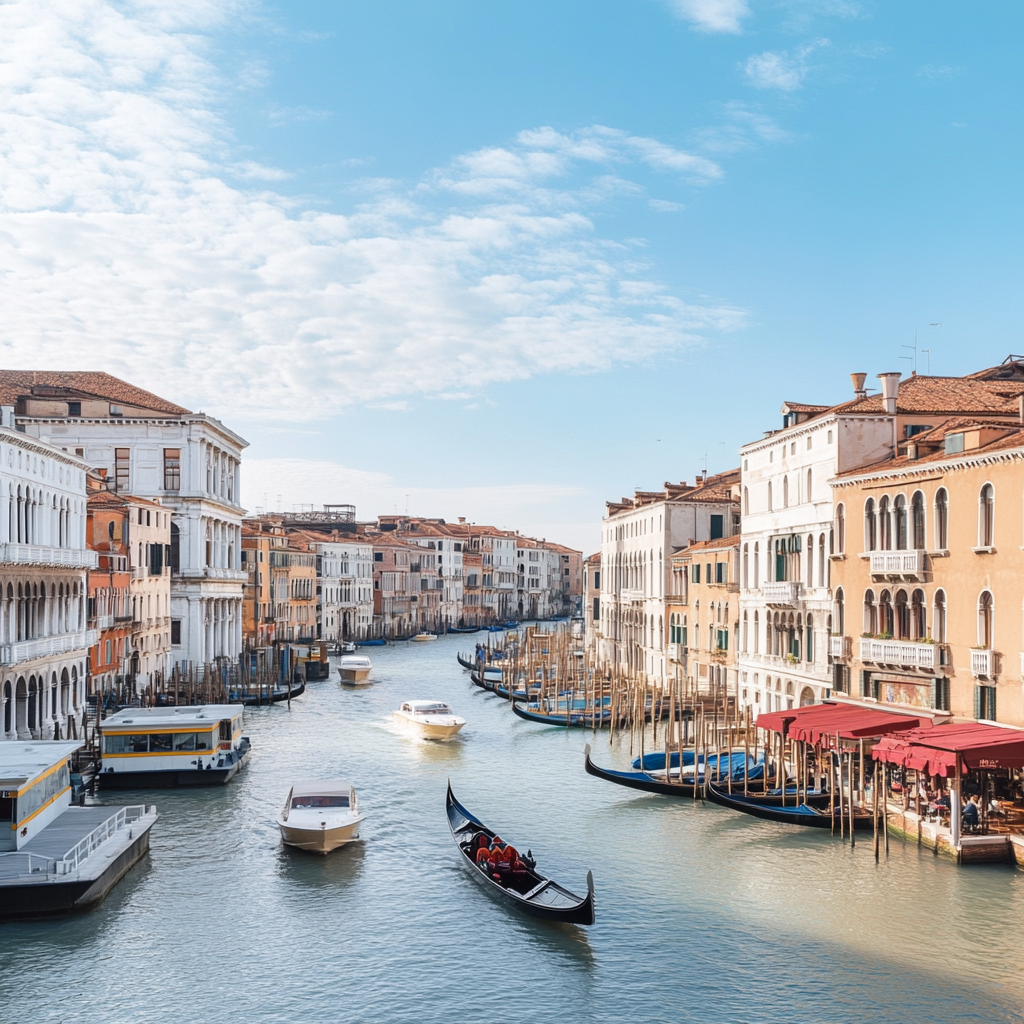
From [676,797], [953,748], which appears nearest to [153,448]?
[676,797]

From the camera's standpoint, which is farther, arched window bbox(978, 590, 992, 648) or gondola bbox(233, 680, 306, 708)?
gondola bbox(233, 680, 306, 708)

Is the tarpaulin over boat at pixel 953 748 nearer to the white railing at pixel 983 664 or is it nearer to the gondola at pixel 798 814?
the white railing at pixel 983 664

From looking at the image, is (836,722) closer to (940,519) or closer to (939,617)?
(939,617)

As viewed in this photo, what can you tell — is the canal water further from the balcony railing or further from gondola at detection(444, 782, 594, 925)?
the balcony railing

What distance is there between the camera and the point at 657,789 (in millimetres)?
19156

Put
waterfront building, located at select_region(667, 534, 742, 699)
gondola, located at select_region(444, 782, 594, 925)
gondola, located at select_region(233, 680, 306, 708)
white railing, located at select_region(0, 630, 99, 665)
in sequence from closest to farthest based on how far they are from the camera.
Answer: gondola, located at select_region(444, 782, 594, 925) → white railing, located at select_region(0, 630, 99, 665) → waterfront building, located at select_region(667, 534, 742, 699) → gondola, located at select_region(233, 680, 306, 708)

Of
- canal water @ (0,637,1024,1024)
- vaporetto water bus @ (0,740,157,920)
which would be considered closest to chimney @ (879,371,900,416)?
canal water @ (0,637,1024,1024)

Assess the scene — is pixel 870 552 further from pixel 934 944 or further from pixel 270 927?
pixel 270 927

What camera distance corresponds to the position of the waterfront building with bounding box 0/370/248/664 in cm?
3725

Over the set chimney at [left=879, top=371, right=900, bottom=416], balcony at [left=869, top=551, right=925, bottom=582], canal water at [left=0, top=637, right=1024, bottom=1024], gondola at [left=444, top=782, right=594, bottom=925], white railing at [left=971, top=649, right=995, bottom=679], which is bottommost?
canal water at [left=0, top=637, right=1024, bottom=1024]

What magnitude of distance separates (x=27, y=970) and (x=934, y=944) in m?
8.51

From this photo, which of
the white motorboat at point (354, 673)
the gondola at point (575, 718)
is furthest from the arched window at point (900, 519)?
the white motorboat at point (354, 673)

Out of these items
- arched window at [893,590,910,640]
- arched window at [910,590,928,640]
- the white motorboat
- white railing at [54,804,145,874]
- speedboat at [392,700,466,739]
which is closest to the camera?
white railing at [54,804,145,874]

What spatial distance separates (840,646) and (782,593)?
322cm
